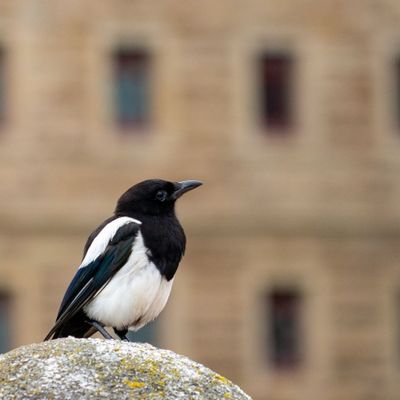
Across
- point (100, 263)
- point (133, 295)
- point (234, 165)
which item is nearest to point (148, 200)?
point (100, 263)

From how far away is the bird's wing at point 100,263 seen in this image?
36.2 ft

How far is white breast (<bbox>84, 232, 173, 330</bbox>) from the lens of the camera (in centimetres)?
1100

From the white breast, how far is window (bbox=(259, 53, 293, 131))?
2729 centimetres

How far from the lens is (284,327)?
128 ft

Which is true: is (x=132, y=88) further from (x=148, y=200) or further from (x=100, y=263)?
(x=100, y=263)

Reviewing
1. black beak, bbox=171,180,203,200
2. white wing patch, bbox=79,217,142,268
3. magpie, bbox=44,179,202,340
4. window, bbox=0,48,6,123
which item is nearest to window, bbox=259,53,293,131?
window, bbox=0,48,6,123

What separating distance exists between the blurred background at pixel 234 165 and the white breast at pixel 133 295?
25.4 metres

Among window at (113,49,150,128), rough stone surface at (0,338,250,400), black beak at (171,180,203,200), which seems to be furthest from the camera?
window at (113,49,150,128)

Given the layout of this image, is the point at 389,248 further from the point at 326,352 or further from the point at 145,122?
the point at 145,122

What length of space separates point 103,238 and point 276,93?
2786 centimetres

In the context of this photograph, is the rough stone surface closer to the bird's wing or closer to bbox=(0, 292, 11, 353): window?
the bird's wing

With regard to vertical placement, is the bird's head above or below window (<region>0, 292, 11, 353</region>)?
above

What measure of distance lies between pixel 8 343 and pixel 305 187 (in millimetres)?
5672

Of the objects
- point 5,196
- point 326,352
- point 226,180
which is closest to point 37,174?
point 5,196
